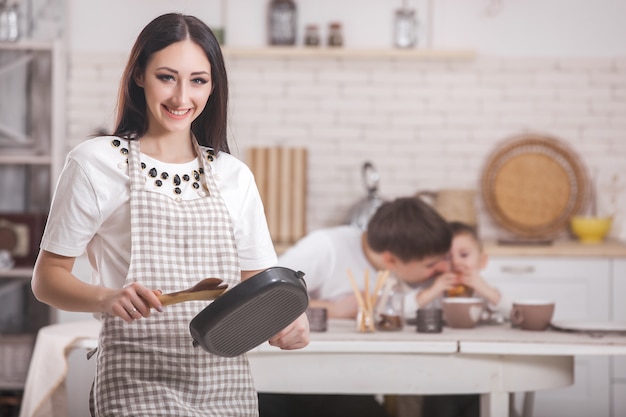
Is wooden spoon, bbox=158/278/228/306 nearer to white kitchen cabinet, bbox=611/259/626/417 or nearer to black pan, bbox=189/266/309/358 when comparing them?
→ black pan, bbox=189/266/309/358

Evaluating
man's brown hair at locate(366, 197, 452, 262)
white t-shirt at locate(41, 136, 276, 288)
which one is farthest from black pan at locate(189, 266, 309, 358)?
man's brown hair at locate(366, 197, 452, 262)

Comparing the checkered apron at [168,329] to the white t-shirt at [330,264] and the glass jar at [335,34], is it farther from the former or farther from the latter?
the glass jar at [335,34]

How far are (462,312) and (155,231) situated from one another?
171 cm

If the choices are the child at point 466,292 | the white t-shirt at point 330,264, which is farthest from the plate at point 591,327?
the white t-shirt at point 330,264

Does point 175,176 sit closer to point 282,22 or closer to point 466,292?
point 466,292

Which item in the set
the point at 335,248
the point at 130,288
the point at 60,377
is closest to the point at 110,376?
the point at 130,288

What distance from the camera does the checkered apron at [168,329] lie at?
5.44ft

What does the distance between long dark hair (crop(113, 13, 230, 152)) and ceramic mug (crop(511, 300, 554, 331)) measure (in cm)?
162

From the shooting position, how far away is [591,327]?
3105 millimetres

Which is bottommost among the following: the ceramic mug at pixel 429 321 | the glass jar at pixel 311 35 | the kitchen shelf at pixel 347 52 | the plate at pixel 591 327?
the plate at pixel 591 327

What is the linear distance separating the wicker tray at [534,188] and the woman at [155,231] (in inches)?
156

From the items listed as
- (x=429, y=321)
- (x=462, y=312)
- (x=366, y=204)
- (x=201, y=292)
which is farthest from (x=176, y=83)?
(x=366, y=204)

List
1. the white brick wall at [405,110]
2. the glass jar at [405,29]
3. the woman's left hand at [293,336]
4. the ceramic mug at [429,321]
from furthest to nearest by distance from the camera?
1. the white brick wall at [405,110]
2. the glass jar at [405,29]
3. the ceramic mug at [429,321]
4. the woman's left hand at [293,336]

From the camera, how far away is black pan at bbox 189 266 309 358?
1468 mm
